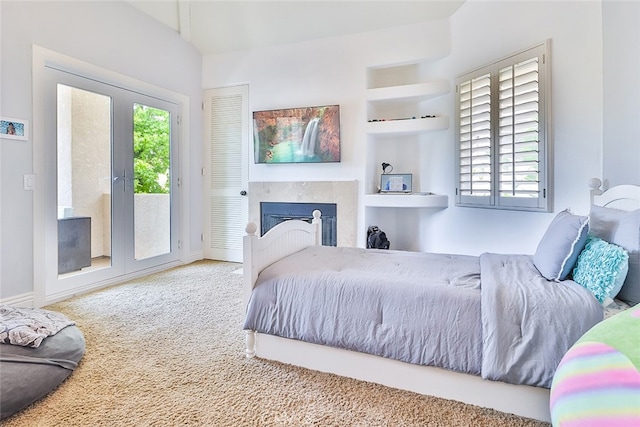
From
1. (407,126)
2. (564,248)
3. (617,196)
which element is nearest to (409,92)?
(407,126)

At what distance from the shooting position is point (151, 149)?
3961 millimetres

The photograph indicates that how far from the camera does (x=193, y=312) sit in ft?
8.95

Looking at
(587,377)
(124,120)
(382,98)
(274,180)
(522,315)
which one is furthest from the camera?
(274,180)

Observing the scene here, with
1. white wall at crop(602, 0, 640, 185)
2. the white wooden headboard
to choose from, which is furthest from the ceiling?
the white wooden headboard

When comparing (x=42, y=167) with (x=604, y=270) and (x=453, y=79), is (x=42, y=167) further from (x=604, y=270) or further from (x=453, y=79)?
(x=453, y=79)

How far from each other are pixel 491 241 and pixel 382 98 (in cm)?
200

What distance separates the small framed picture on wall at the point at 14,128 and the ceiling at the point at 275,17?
1829 mm

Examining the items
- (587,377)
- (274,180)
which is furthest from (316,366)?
(274,180)

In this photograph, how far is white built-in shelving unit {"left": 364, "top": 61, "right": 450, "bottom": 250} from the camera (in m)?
3.79

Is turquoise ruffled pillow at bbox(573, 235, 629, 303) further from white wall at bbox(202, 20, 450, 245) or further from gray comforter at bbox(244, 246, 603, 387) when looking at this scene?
white wall at bbox(202, 20, 450, 245)

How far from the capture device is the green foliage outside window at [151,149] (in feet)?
12.4

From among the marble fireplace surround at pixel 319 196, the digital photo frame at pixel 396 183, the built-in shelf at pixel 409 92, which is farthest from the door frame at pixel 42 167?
the digital photo frame at pixel 396 183

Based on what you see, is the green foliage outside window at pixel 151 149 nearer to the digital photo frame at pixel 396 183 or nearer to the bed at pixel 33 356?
the bed at pixel 33 356

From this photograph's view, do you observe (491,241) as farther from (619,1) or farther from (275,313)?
(275,313)
